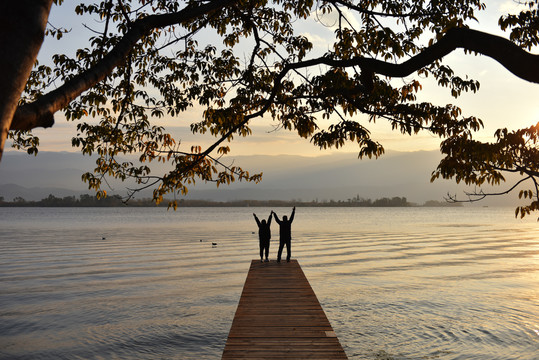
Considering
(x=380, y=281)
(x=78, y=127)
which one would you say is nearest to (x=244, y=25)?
(x=78, y=127)

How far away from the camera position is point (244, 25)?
40.5ft

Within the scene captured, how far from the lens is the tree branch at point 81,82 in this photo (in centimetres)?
441

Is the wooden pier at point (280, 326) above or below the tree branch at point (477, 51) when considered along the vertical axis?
below

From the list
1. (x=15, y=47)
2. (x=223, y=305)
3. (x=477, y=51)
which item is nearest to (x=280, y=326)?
(x=477, y=51)

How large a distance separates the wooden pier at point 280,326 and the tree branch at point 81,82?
5412 mm

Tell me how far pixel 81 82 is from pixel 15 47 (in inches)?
79.8

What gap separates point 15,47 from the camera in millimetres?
3439

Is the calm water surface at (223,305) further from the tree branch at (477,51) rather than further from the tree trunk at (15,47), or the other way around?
the tree trunk at (15,47)

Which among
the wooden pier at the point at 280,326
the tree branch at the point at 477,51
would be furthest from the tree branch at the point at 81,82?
the wooden pier at the point at 280,326

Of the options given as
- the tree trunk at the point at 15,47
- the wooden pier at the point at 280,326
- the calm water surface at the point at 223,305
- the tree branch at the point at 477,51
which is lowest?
the calm water surface at the point at 223,305

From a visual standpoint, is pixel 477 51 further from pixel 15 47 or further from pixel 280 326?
pixel 280 326

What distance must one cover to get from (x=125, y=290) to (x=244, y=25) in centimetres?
1538

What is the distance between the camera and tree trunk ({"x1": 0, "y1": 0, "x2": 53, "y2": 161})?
337 centimetres

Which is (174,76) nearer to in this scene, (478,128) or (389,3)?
(389,3)
